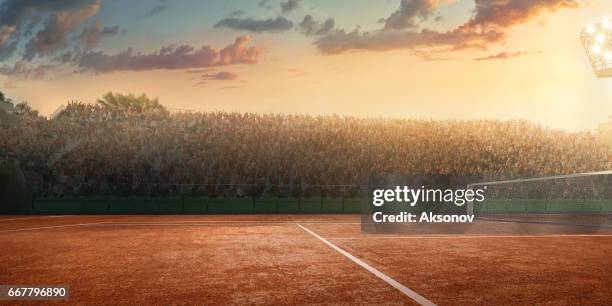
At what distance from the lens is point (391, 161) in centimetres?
3725

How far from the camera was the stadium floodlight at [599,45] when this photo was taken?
3659cm

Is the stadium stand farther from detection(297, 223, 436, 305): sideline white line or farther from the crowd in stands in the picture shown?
detection(297, 223, 436, 305): sideline white line

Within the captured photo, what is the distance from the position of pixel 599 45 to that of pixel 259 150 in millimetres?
23296

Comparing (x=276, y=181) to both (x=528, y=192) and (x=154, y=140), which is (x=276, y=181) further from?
(x=528, y=192)

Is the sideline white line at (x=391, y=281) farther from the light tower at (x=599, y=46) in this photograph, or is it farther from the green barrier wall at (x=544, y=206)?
the light tower at (x=599, y=46)

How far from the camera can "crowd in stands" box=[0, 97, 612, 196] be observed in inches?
1359

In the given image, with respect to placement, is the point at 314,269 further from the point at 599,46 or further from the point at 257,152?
the point at 599,46

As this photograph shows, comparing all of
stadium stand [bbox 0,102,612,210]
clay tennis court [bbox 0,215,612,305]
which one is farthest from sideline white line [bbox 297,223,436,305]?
stadium stand [bbox 0,102,612,210]

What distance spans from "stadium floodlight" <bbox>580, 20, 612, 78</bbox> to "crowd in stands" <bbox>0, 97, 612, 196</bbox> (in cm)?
643

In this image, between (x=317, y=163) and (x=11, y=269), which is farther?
(x=317, y=163)

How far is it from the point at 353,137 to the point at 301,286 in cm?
3189

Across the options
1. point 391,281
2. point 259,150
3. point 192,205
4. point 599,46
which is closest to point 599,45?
point 599,46

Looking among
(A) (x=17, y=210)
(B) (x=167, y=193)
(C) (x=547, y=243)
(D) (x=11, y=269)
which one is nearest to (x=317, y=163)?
(B) (x=167, y=193)

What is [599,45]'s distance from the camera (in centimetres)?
3784
